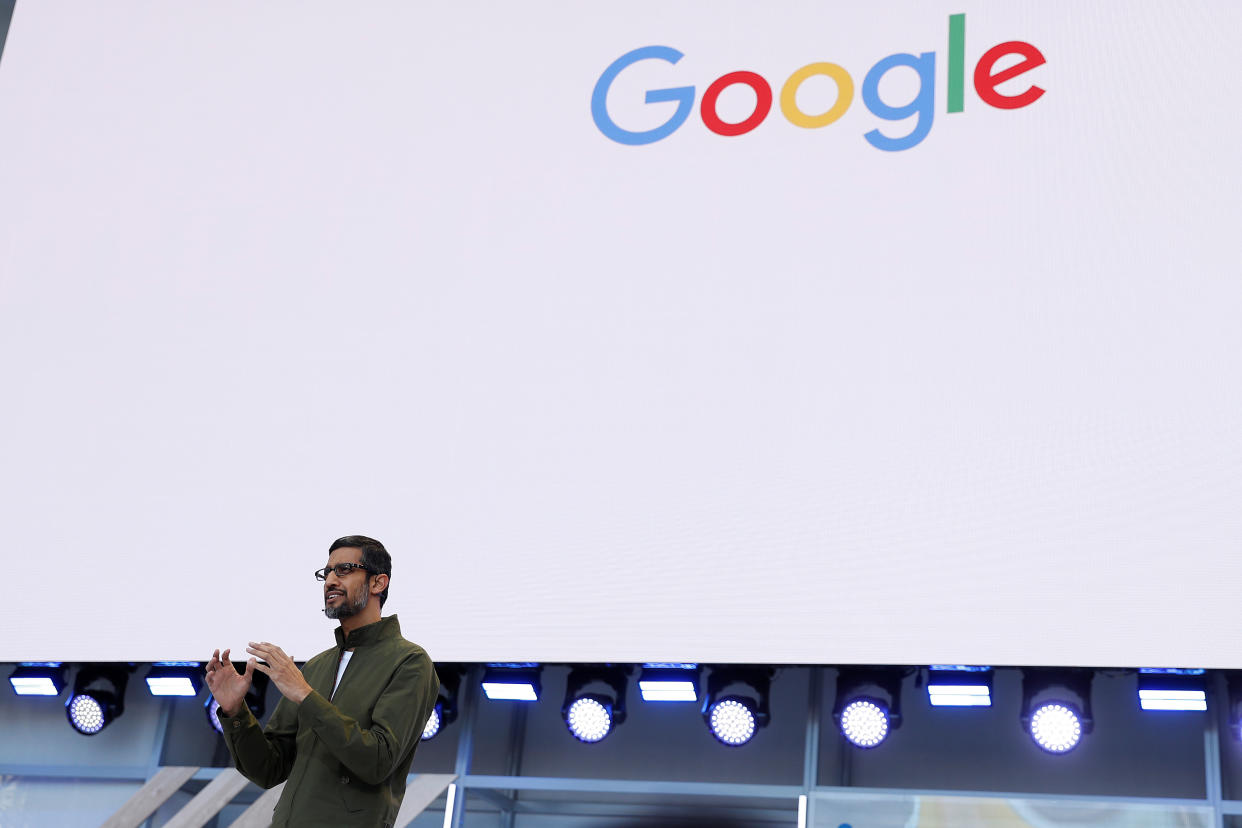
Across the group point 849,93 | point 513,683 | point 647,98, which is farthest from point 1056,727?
point 647,98

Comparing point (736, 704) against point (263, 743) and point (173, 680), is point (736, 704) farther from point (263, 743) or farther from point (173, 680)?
point (263, 743)

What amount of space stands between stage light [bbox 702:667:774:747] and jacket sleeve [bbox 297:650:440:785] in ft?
8.02

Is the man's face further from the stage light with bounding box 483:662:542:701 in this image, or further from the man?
the stage light with bounding box 483:662:542:701

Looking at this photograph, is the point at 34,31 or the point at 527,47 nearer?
the point at 527,47

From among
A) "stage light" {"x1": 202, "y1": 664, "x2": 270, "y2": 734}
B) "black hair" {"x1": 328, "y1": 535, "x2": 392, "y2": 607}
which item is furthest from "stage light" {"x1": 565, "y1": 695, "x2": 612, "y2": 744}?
"black hair" {"x1": 328, "y1": 535, "x2": 392, "y2": 607}

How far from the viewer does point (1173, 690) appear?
14.9 ft

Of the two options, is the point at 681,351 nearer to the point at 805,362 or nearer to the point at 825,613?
the point at 805,362

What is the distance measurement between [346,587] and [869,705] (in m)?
2.60

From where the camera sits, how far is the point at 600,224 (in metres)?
5.41

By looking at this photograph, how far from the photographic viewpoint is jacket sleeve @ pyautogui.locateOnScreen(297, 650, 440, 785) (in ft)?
8.21

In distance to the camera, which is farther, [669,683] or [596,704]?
[596,704]

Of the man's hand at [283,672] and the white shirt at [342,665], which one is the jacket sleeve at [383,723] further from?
the white shirt at [342,665]

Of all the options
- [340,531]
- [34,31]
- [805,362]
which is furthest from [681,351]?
[34,31]

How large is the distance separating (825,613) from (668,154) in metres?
1.82
